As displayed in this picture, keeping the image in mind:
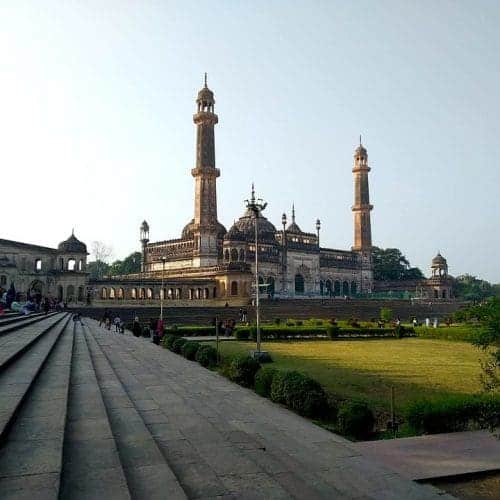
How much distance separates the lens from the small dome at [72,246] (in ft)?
130

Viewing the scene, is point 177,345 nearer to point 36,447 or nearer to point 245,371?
point 245,371

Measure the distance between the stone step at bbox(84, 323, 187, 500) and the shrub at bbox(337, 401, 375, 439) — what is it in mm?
2577

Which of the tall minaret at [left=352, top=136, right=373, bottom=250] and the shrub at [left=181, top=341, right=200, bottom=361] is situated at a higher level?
the tall minaret at [left=352, top=136, right=373, bottom=250]

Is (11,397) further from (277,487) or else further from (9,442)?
(277,487)

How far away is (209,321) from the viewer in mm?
33125

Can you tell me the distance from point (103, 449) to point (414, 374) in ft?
31.3

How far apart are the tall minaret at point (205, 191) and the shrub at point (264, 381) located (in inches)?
1550

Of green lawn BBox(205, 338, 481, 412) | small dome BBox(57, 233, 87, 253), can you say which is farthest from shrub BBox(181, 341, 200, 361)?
small dome BBox(57, 233, 87, 253)

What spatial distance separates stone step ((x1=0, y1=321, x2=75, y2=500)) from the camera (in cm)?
386

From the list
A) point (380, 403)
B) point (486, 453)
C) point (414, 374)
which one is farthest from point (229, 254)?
point (486, 453)

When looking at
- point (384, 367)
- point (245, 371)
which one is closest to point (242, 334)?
point (384, 367)

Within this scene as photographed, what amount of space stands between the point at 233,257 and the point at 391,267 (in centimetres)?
3499

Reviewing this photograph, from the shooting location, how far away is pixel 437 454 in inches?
228

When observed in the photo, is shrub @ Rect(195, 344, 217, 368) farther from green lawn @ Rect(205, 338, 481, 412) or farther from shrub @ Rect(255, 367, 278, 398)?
shrub @ Rect(255, 367, 278, 398)
